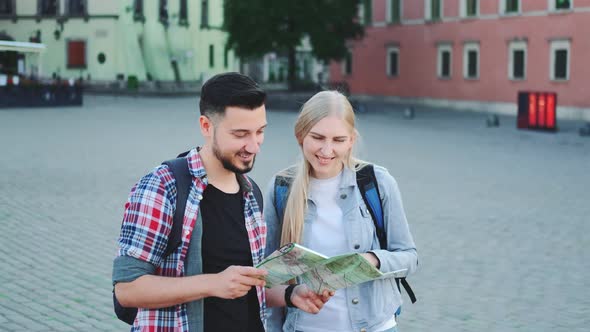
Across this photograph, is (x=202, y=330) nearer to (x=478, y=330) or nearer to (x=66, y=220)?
(x=478, y=330)

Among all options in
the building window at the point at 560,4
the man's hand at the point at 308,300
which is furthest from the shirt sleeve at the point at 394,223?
the building window at the point at 560,4

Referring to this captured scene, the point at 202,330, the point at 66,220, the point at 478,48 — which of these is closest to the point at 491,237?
the point at 66,220

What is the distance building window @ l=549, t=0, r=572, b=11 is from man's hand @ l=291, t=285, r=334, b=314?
122 ft

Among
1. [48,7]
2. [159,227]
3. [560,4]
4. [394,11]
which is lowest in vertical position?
[159,227]

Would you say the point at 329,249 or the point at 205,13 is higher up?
the point at 205,13

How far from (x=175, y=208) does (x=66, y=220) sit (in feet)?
29.0

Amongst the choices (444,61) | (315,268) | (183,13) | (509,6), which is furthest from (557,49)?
(315,268)

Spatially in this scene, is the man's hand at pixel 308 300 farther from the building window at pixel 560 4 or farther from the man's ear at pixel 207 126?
the building window at pixel 560 4

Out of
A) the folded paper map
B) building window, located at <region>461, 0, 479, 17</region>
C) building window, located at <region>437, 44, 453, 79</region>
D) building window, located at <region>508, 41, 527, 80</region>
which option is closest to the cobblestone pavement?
the folded paper map

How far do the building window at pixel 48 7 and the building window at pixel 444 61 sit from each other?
2576cm

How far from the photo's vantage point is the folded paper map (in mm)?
2869

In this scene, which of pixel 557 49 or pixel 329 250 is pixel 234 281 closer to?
pixel 329 250

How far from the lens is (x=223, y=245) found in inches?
116

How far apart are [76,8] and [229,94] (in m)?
59.9
